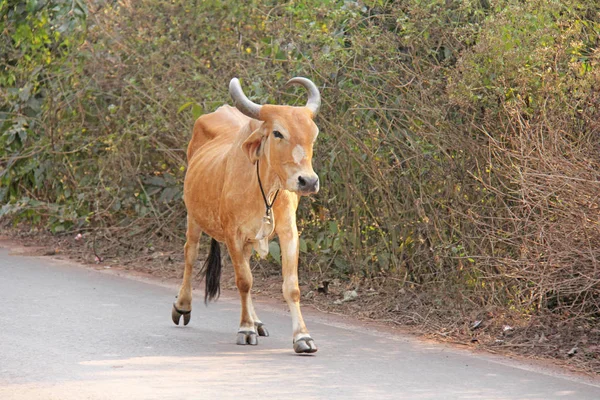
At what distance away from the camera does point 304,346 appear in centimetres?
753

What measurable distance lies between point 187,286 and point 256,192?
48.8 inches

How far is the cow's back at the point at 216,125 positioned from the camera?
938 centimetres

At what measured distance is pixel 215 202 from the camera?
Result: 858cm

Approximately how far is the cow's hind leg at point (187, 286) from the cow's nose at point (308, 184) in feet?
5.89

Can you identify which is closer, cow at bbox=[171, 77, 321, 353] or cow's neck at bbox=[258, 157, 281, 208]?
cow at bbox=[171, 77, 321, 353]

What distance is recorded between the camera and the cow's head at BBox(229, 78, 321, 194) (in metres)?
7.39

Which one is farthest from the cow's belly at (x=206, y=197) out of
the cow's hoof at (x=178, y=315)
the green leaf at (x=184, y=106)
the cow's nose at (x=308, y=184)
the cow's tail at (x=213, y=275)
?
the green leaf at (x=184, y=106)

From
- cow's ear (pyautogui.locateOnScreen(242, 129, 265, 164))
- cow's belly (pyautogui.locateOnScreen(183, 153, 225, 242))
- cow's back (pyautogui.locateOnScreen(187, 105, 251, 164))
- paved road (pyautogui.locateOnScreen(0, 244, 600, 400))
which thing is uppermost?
cow's back (pyautogui.locateOnScreen(187, 105, 251, 164))

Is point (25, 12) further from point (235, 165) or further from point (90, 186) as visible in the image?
point (235, 165)

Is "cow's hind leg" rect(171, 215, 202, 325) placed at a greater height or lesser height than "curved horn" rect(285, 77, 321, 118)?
lesser

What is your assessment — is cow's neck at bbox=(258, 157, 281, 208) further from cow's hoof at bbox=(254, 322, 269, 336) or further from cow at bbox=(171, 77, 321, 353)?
cow's hoof at bbox=(254, 322, 269, 336)

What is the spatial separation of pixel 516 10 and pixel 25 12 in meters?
7.00

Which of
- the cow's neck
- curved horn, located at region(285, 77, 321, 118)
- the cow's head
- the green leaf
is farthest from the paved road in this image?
the green leaf

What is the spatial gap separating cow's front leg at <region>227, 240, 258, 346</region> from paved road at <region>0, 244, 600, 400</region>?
0.09 meters
